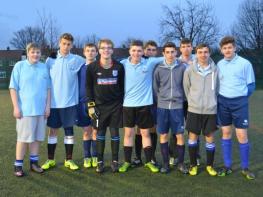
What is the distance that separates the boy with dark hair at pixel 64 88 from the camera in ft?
20.1

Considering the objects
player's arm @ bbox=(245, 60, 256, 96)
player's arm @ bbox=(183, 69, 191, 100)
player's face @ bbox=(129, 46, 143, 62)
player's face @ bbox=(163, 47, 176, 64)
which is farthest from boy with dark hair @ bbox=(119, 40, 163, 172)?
player's arm @ bbox=(245, 60, 256, 96)

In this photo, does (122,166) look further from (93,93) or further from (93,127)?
(93,93)

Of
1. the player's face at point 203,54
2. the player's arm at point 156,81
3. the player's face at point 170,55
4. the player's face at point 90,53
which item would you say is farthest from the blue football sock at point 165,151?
the player's face at point 90,53

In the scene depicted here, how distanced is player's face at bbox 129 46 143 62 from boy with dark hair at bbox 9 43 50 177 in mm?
1329

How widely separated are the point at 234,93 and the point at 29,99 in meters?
2.94

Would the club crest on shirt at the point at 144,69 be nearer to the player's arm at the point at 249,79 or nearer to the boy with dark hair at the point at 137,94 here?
the boy with dark hair at the point at 137,94

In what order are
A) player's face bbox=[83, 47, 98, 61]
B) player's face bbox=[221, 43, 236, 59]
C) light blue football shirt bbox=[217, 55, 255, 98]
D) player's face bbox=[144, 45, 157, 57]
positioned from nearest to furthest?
1. light blue football shirt bbox=[217, 55, 255, 98]
2. player's face bbox=[221, 43, 236, 59]
3. player's face bbox=[83, 47, 98, 61]
4. player's face bbox=[144, 45, 157, 57]

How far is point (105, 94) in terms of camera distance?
19.8 feet

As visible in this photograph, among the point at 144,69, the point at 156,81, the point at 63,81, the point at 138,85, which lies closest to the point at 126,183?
the point at 138,85

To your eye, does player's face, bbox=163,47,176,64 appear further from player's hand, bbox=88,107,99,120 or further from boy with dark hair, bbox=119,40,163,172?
player's hand, bbox=88,107,99,120

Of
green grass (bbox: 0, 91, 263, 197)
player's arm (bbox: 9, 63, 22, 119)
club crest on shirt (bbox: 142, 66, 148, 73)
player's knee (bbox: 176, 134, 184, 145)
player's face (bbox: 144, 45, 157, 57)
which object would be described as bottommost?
green grass (bbox: 0, 91, 263, 197)

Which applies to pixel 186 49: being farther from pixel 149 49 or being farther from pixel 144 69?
pixel 144 69

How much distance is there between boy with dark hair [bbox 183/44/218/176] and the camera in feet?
19.2

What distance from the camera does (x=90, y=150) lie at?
6.61 metres
